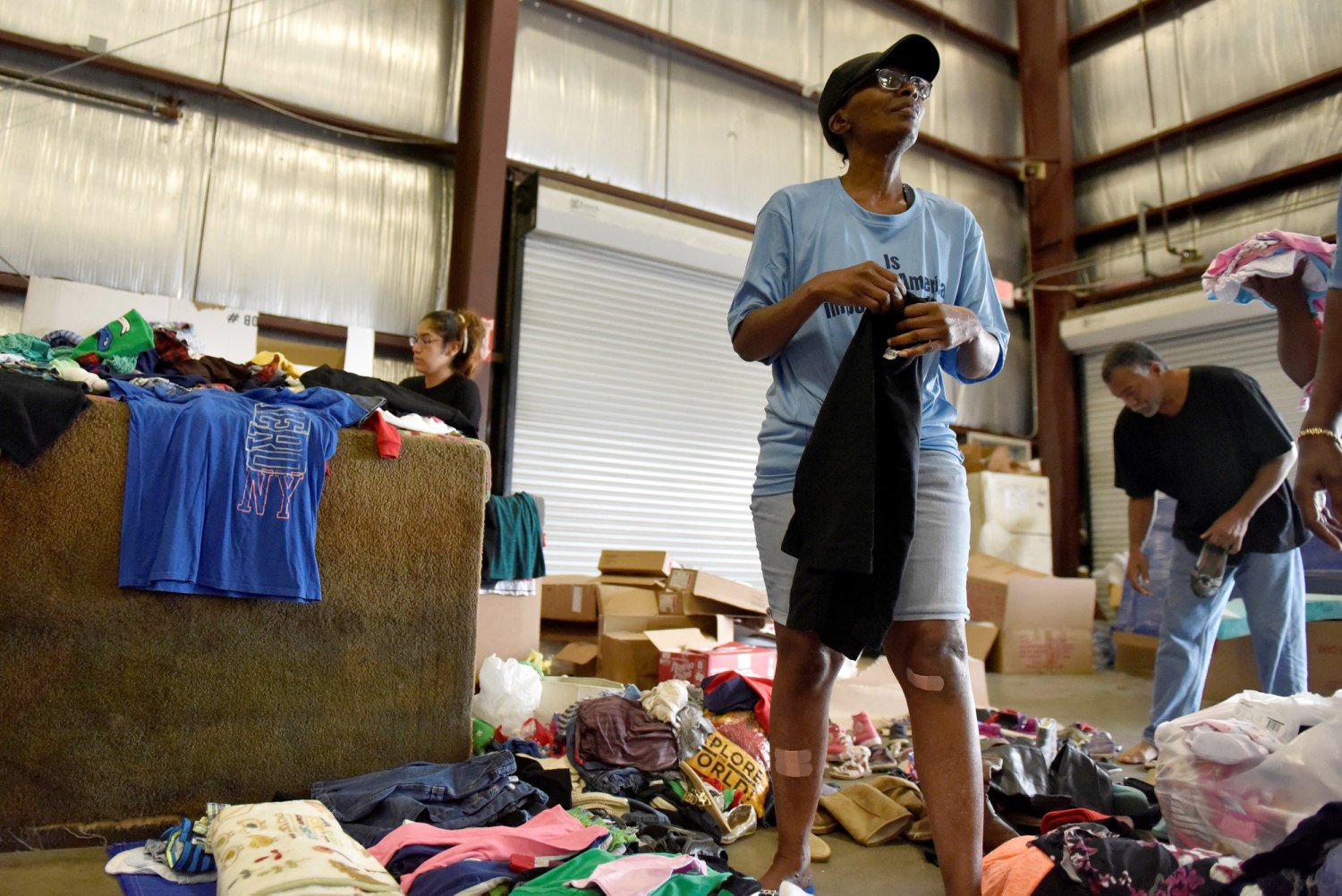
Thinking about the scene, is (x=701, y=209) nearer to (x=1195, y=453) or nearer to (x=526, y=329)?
(x=526, y=329)

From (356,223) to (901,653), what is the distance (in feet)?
16.4

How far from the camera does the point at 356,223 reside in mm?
5477

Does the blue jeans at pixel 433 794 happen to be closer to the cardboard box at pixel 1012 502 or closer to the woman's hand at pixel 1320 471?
the woman's hand at pixel 1320 471

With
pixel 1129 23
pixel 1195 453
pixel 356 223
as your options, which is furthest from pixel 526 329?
pixel 1129 23

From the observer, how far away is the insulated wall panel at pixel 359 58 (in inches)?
208

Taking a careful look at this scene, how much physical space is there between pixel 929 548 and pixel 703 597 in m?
2.62

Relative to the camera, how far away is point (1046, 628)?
5.86 meters

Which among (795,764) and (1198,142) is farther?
(1198,142)

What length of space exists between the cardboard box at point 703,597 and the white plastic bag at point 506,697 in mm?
1282

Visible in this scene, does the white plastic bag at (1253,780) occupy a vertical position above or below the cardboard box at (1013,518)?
below

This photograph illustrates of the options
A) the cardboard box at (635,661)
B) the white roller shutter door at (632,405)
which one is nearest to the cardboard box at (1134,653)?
the white roller shutter door at (632,405)

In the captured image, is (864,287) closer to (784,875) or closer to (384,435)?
(784,875)

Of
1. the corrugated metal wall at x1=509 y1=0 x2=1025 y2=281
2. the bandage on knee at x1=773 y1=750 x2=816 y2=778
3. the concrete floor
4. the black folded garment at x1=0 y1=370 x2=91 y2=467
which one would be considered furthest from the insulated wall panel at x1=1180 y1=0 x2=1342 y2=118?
the black folded garment at x1=0 y1=370 x2=91 y2=467

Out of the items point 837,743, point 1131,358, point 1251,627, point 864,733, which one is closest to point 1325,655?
point 1251,627
